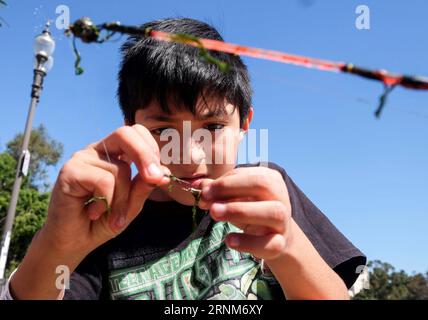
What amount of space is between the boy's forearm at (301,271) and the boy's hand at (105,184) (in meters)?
0.71

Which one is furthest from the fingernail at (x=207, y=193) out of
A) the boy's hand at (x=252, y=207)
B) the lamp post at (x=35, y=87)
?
the lamp post at (x=35, y=87)

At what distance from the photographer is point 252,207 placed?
155 centimetres

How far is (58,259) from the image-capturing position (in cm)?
188

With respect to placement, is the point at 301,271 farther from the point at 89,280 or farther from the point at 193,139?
the point at 89,280

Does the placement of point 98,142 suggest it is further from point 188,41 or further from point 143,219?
point 143,219

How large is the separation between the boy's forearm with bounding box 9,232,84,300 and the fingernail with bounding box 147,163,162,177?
2.24 ft

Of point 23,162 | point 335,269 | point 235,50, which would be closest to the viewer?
point 235,50

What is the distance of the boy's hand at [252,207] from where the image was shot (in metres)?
1.55

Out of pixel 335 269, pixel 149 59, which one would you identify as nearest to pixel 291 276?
pixel 335 269

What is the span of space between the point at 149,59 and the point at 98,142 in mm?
1158

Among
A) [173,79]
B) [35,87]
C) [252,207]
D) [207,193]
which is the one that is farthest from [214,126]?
[35,87]

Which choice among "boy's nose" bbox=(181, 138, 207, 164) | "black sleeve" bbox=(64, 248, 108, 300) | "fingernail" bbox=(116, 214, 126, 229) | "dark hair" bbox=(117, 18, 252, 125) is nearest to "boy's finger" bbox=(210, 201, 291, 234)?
"fingernail" bbox=(116, 214, 126, 229)

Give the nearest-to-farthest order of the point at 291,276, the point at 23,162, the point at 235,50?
the point at 235,50 < the point at 291,276 < the point at 23,162
